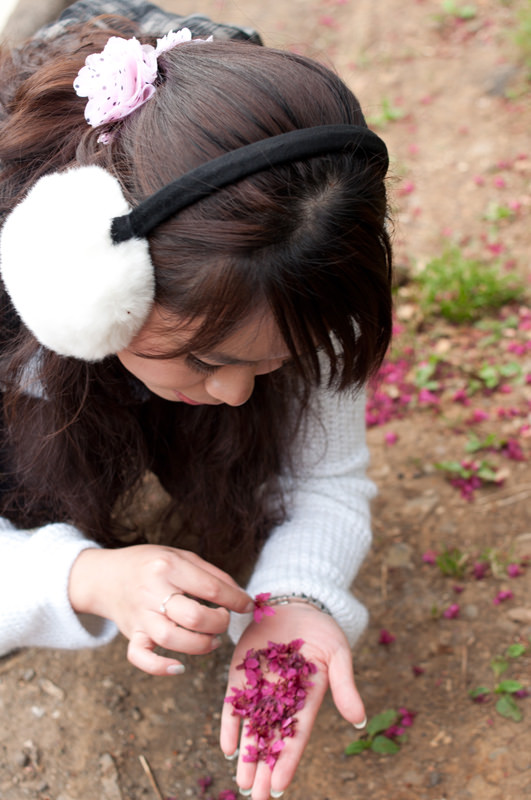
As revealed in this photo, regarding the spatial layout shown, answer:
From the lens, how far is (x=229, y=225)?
112 centimetres

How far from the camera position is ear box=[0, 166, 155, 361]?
1124 mm

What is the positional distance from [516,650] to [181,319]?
1346 millimetres

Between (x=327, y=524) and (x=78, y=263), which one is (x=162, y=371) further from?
(x=327, y=524)

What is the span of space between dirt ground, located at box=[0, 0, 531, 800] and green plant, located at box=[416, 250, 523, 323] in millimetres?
68

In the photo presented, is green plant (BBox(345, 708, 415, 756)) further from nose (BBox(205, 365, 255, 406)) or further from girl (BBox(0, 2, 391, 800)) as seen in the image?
nose (BBox(205, 365, 255, 406))

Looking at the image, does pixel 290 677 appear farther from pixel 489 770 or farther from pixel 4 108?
pixel 4 108

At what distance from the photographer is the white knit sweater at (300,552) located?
1.56 meters

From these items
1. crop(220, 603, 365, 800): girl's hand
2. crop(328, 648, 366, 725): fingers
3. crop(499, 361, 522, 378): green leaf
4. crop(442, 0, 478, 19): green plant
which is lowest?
crop(499, 361, 522, 378): green leaf

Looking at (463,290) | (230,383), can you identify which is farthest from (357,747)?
(463,290)

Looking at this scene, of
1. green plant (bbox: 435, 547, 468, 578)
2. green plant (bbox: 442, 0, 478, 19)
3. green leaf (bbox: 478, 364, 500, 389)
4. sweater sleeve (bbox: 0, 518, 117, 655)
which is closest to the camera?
sweater sleeve (bbox: 0, 518, 117, 655)

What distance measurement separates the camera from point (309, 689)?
148 centimetres

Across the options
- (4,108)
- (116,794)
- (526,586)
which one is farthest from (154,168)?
(526,586)

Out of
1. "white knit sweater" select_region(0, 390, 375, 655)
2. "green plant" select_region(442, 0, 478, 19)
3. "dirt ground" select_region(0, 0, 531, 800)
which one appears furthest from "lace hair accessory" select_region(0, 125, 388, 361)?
"green plant" select_region(442, 0, 478, 19)

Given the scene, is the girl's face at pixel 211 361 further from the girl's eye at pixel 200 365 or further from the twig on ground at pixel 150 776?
the twig on ground at pixel 150 776
